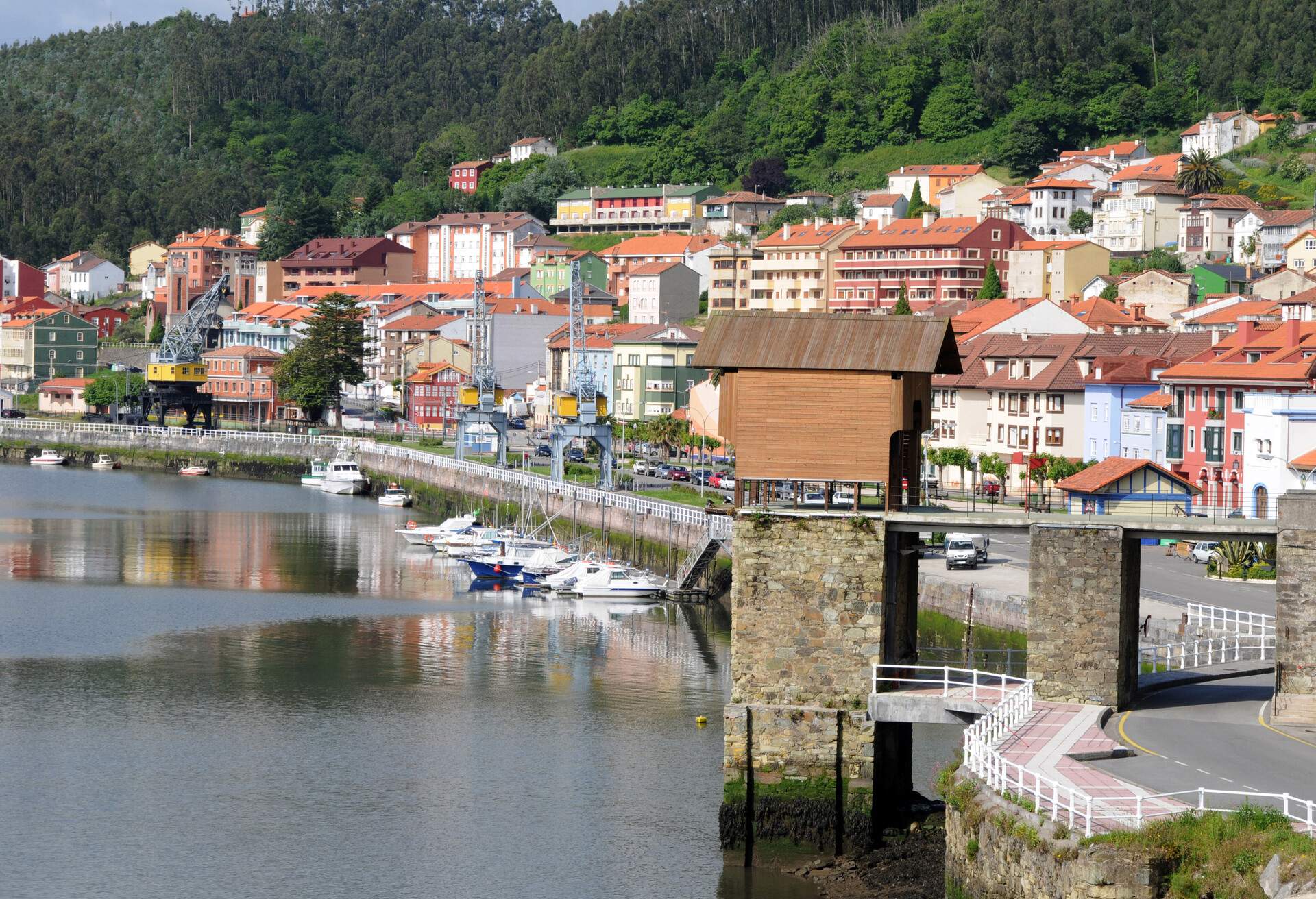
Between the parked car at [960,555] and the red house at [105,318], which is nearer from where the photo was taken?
the parked car at [960,555]

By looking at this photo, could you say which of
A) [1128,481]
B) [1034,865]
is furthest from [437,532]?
[1034,865]

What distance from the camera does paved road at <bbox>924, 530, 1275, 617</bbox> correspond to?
43.2m

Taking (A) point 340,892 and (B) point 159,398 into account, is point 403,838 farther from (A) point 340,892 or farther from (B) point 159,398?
(B) point 159,398

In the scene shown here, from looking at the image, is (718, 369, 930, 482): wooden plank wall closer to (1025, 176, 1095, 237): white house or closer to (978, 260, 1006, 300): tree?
(978, 260, 1006, 300): tree

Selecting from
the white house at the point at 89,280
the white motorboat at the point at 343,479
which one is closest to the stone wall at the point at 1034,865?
the white motorboat at the point at 343,479

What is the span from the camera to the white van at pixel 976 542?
5150 centimetres

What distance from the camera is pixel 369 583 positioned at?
6109 cm

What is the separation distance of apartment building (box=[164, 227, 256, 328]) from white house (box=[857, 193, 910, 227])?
55.3m

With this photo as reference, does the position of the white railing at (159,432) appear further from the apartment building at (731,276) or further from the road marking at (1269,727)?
the road marking at (1269,727)

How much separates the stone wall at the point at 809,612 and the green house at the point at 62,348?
128015 mm

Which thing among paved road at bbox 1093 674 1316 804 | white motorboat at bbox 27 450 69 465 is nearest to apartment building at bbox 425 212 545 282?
white motorboat at bbox 27 450 69 465

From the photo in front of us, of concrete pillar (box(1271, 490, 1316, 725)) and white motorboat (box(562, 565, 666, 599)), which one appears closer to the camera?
concrete pillar (box(1271, 490, 1316, 725))

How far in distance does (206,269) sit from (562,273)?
38457mm

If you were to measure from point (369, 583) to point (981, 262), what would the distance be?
63409mm
